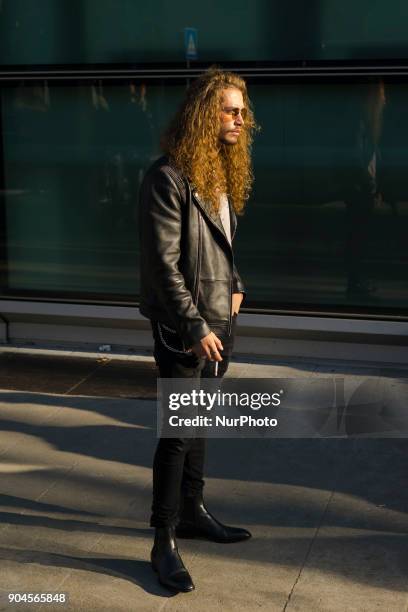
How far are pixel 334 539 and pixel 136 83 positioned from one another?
14.6ft

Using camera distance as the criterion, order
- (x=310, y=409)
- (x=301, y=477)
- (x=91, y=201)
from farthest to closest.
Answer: (x=91, y=201) → (x=310, y=409) → (x=301, y=477)

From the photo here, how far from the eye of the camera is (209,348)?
396cm

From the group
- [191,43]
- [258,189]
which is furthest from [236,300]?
[191,43]

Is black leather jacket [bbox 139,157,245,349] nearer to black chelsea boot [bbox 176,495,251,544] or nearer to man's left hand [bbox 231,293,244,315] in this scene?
man's left hand [bbox 231,293,244,315]

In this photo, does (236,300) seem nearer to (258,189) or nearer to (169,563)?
(169,563)

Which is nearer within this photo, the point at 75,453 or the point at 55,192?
the point at 75,453

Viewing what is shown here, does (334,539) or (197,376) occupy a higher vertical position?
(197,376)

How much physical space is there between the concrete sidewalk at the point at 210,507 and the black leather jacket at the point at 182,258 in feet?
3.43

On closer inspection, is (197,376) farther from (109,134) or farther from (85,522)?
(109,134)

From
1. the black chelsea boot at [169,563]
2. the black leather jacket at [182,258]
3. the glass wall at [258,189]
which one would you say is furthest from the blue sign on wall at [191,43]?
the black chelsea boot at [169,563]

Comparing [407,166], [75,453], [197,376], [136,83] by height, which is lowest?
[75,453]

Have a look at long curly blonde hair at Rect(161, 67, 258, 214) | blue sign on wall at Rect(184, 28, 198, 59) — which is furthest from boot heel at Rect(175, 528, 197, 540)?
blue sign on wall at Rect(184, 28, 198, 59)

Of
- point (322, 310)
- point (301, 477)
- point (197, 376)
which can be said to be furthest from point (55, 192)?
point (197, 376)

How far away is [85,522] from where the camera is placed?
188 inches
